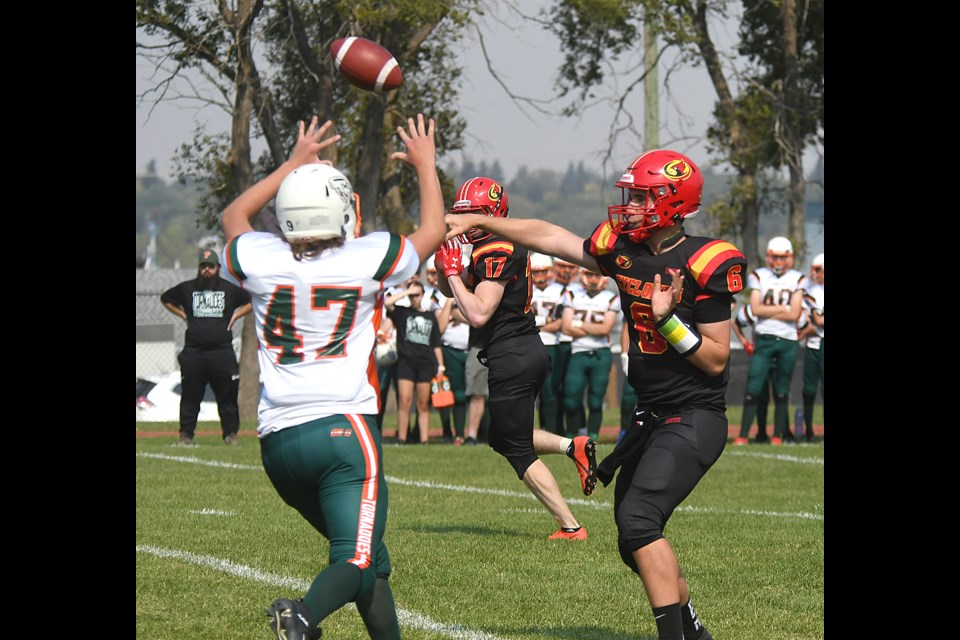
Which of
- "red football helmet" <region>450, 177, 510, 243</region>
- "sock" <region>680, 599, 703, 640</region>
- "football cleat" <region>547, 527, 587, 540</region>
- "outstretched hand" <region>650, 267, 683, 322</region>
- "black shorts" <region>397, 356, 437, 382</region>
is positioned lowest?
"football cleat" <region>547, 527, 587, 540</region>

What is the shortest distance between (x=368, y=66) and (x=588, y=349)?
27.1 ft

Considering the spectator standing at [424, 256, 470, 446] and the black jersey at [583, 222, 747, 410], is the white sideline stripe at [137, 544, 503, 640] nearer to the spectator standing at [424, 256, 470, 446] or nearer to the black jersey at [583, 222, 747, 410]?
the black jersey at [583, 222, 747, 410]

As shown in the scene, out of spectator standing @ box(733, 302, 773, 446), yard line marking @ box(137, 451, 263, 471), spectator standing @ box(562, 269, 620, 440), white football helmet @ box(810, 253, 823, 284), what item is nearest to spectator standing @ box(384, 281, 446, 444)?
spectator standing @ box(562, 269, 620, 440)

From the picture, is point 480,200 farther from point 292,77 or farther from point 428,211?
point 292,77

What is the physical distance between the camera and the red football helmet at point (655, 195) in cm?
543

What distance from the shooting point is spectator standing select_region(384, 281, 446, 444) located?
15.3 m

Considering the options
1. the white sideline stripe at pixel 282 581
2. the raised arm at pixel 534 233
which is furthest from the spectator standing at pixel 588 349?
the raised arm at pixel 534 233

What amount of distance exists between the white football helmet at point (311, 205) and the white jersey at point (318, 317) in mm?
89

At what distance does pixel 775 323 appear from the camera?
1469 centimetres

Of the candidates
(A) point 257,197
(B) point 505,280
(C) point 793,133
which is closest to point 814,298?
(B) point 505,280

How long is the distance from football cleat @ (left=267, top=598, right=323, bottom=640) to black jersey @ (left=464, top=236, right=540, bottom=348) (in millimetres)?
3887

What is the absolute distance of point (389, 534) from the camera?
8484 mm

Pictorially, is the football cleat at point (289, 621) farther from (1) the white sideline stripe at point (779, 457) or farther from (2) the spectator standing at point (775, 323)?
(2) the spectator standing at point (775, 323)
